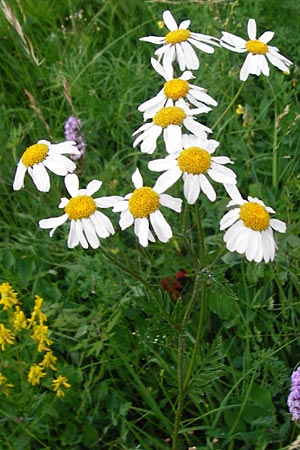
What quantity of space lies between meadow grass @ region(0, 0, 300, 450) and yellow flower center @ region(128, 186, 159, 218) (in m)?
0.10

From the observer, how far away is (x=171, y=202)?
121 centimetres

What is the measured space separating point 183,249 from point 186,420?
57 centimetres

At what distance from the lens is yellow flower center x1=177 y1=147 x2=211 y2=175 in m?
1.21

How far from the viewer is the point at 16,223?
2.30 meters

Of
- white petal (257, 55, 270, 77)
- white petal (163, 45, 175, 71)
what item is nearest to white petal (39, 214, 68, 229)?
white petal (163, 45, 175, 71)

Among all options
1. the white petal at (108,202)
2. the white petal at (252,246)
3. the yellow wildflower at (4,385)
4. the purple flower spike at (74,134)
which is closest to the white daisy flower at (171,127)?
the white petal at (108,202)

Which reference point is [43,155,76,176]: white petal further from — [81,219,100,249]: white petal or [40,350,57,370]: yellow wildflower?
[40,350,57,370]: yellow wildflower

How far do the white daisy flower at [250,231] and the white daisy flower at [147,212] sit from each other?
10 cm

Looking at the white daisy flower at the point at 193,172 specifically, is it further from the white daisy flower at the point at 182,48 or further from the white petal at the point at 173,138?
the white daisy flower at the point at 182,48

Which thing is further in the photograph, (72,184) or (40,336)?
(40,336)

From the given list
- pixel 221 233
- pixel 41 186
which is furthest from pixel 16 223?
pixel 41 186

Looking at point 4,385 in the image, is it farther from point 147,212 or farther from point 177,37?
point 177,37

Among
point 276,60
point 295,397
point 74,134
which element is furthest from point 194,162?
point 74,134

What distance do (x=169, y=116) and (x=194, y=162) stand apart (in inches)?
5.0
